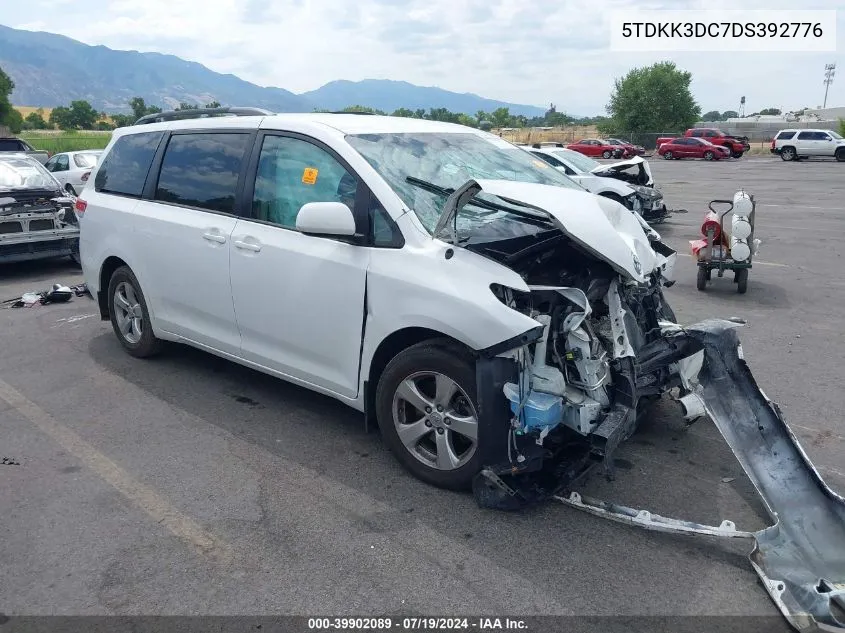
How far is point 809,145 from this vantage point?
36719mm

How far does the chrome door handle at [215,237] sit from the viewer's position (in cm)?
464

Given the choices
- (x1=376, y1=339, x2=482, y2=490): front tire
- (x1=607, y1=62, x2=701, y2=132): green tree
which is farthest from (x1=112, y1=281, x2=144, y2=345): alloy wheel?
(x1=607, y1=62, x2=701, y2=132): green tree

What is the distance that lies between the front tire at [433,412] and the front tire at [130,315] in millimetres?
2715

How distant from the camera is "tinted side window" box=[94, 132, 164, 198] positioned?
5.57 m

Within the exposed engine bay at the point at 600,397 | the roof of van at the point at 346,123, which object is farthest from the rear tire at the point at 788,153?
the exposed engine bay at the point at 600,397

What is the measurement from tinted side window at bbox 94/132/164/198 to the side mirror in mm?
2409

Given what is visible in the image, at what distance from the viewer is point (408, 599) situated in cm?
290

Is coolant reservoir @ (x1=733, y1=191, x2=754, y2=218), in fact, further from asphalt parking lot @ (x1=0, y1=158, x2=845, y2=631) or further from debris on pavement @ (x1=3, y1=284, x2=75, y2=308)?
debris on pavement @ (x1=3, y1=284, x2=75, y2=308)

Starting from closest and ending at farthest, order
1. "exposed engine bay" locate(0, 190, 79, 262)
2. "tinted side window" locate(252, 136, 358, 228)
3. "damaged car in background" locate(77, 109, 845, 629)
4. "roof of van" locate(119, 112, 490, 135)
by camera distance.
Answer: "damaged car in background" locate(77, 109, 845, 629)
"tinted side window" locate(252, 136, 358, 228)
"roof of van" locate(119, 112, 490, 135)
"exposed engine bay" locate(0, 190, 79, 262)

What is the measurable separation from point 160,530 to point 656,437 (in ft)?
9.77

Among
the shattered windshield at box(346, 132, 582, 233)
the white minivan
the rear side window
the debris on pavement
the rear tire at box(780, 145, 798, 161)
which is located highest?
the rear tire at box(780, 145, 798, 161)

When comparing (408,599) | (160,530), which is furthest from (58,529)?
(408,599)

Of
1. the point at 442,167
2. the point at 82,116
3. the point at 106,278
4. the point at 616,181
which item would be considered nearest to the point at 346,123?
the point at 442,167

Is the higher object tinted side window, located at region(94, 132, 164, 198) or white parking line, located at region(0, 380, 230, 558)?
tinted side window, located at region(94, 132, 164, 198)
